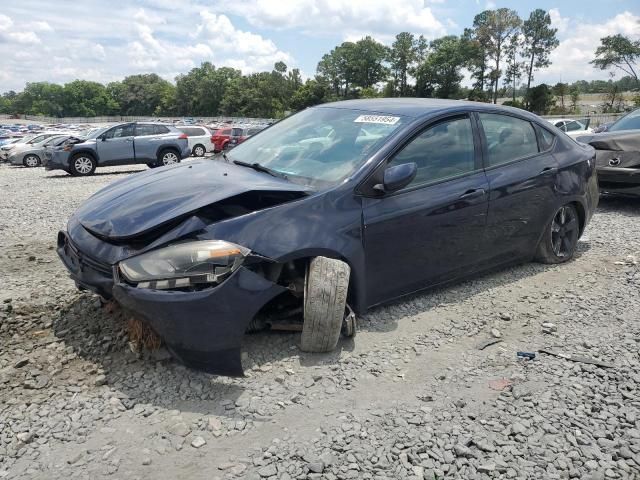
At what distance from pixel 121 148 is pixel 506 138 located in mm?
14915

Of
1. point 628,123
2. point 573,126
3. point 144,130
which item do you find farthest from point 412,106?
point 573,126

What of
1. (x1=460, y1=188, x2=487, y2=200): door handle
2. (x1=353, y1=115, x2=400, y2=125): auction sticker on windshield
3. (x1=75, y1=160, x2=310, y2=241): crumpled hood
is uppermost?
(x1=353, y1=115, x2=400, y2=125): auction sticker on windshield

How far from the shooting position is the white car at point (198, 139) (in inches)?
909

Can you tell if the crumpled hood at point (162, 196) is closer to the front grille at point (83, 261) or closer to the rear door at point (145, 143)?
the front grille at point (83, 261)

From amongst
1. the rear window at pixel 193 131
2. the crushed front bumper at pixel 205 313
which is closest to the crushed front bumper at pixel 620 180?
the crushed front bumper at pixel 205 313

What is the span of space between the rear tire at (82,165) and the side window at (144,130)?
1732 millimetres

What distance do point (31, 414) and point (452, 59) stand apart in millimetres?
88627

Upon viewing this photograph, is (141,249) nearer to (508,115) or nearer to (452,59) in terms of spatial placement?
(508,115)

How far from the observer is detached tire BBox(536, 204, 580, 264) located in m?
4.79

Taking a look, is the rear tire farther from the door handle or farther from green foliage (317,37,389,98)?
green foliage (317,37,389,98)

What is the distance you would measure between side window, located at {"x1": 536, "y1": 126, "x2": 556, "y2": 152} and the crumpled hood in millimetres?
2520

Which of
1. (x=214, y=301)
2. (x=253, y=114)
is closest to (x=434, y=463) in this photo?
(x=214, y=301)

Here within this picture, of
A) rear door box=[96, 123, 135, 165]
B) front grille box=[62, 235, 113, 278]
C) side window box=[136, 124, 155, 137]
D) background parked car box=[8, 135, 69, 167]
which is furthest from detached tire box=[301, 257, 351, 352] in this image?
background parked car box=[8, 135, 69, 167]

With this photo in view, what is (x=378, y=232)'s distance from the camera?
344 centimetres
